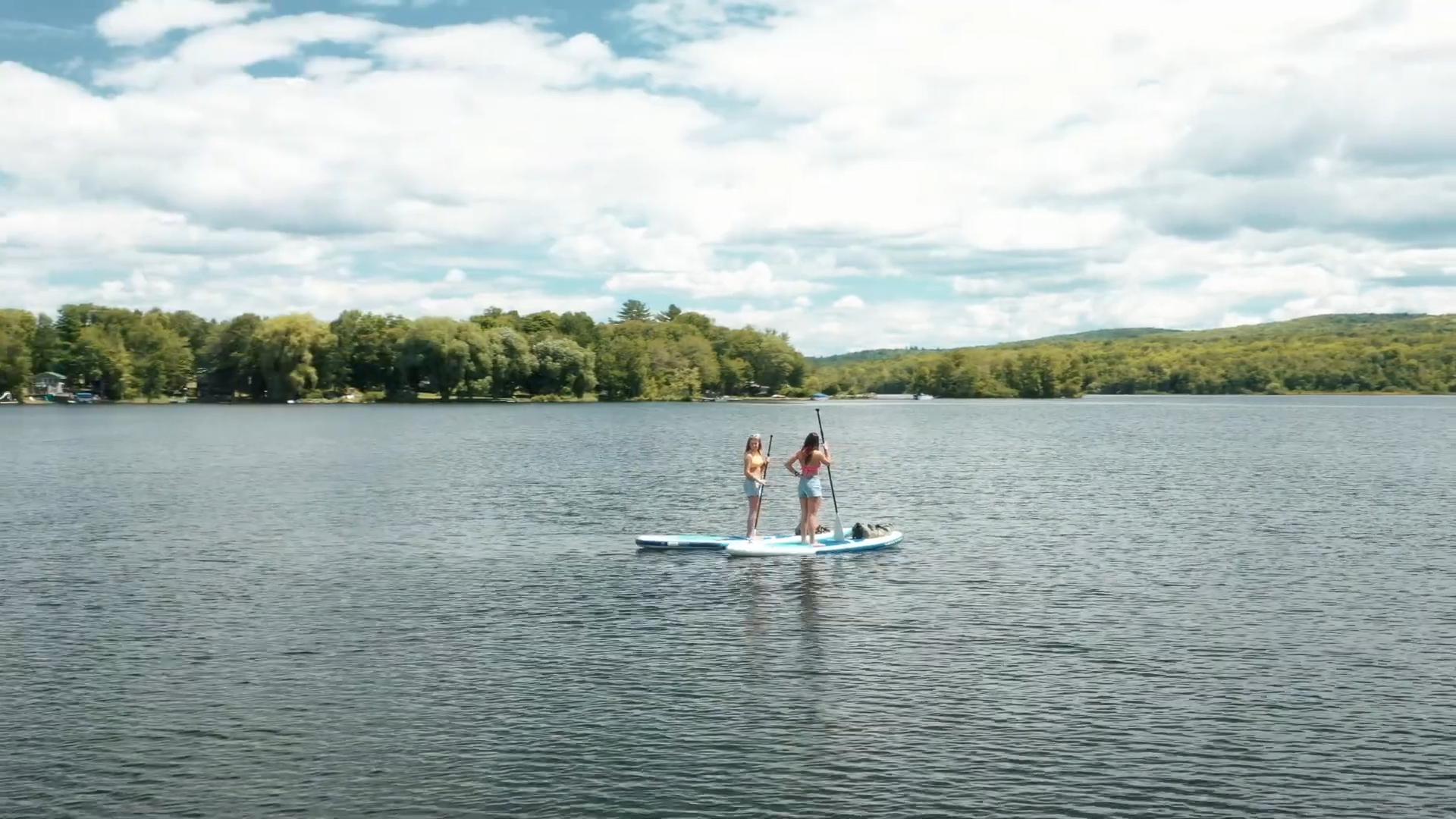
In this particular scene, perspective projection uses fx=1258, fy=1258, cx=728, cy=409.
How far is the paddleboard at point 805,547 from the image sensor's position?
33375mm

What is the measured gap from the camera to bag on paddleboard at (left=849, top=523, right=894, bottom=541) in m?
34.9

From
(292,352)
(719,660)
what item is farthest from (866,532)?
(292,352)

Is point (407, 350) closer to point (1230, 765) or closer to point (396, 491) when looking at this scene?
point (396, 491)

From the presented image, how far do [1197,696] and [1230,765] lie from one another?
3.27 meters

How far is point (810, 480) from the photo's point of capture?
33281 millimetres

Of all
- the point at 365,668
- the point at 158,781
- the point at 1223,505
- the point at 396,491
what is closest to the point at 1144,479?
the point at 1223,505

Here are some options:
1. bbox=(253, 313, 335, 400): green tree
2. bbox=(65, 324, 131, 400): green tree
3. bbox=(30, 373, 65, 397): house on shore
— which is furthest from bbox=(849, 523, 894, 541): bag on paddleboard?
bbox=(30, 373, 65, 397): house on shore

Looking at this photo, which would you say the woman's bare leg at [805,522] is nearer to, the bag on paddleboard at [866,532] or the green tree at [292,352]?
→ the bag on paddleboard at [866,532]

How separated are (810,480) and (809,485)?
158 millimetres

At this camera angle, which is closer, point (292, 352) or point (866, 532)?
point (866, 532)

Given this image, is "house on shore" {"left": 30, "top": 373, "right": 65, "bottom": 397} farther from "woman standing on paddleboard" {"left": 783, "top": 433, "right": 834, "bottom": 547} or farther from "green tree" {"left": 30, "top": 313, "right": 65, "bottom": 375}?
"woman standing on paddleboard" {"left": 783, "top": 433, "right": 834, "bottom": 547}

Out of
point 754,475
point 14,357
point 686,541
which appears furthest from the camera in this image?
point 14,357

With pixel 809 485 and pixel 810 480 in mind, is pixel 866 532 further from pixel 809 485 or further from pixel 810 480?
pixel 810 480

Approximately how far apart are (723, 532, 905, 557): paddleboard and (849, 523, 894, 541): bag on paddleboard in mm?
→ 163
